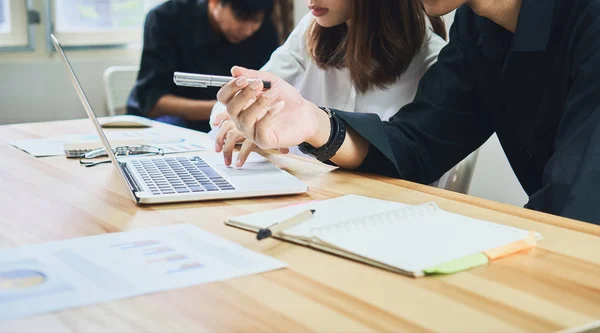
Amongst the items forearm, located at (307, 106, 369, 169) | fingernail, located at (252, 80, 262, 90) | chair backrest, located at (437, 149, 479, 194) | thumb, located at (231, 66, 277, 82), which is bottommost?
chair backrest, located at (437, 149, 479, 194)

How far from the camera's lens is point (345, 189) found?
1.17 meters

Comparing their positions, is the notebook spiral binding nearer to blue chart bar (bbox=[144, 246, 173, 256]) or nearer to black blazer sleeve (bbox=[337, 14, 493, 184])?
blue chart bar (bbox=[144, 246, 173, 256])

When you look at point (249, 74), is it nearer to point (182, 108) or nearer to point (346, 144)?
point (346, 144)

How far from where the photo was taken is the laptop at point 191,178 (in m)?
1.06

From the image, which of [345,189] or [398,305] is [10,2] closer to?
[345,189]

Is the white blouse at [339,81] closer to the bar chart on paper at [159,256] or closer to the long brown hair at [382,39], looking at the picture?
the long brown hair at [382,39]

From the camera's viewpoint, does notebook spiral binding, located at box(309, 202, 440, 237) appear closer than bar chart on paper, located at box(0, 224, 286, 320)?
No

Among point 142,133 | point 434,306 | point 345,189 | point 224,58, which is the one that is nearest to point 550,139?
point 345,189

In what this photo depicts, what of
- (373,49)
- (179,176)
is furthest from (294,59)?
(179,176)

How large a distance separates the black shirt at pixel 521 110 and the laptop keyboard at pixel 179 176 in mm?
285

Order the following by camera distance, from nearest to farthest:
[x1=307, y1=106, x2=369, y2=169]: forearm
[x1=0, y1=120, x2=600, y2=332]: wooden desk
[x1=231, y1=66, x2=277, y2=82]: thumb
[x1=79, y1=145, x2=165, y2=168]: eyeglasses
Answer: [x1=0, y1=120, x2=600, y2=332]: wooden desk → [x1=231, y1=66, x2=277, y2=82]: thumb → [x1=307, y1=106, x2=369, y2=169]: forearm → [x1=79, y1=145, x2=165, y2=168]: eyeglasses

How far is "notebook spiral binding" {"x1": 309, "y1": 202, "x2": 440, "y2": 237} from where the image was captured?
846 mm

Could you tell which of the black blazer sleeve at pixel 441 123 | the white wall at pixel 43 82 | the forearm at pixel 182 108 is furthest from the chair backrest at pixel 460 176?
the white wall at pixel 43 82

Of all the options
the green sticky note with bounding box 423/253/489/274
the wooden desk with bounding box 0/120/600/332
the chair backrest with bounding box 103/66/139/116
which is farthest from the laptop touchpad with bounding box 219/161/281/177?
the chair backrest with bounding box 103/66/139/116
